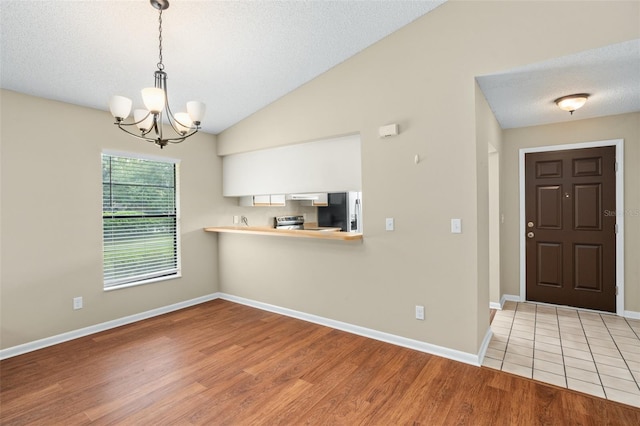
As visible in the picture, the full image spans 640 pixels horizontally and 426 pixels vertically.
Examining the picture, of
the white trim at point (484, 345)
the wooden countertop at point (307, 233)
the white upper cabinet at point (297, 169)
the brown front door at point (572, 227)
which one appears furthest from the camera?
the brown front door at point (572, 227)

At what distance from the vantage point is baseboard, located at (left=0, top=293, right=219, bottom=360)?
301cm

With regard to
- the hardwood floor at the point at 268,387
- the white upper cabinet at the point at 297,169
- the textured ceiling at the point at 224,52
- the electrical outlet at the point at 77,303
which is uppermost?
the textured ceiling at the point at 224,52

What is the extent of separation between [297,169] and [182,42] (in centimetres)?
177

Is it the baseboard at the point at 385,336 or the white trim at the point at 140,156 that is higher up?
the white trim at the point at 140,156

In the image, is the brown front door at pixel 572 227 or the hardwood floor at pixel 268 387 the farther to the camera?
the brown front door at pixel 572 227

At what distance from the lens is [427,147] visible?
9.49 feet

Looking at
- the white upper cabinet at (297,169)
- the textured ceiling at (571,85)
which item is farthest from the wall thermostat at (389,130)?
the textured ceiling at (571,85)

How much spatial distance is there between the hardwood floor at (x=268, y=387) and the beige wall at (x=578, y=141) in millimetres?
2285

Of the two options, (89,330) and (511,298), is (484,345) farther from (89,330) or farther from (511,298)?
(89,330)

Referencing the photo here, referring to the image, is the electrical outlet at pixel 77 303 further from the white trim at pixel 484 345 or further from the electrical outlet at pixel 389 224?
the white trim at pixel 484 345

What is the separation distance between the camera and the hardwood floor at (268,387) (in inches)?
82.4

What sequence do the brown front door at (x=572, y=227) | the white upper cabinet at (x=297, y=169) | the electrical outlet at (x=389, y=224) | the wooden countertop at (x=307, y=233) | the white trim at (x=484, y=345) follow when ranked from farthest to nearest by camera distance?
the brown front door at (x=572, y=227), the white upper cabinet at (x=297, y=169), the wooden countertop at (x=307, y=233), the electrical outlet at (x=389, y=224), the white trim at (x=484, y=345)

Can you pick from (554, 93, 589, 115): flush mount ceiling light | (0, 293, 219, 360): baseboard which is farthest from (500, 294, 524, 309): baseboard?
(0, 293, 219, 360): baseboard

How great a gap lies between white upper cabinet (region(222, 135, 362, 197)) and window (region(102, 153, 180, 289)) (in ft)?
2.82
